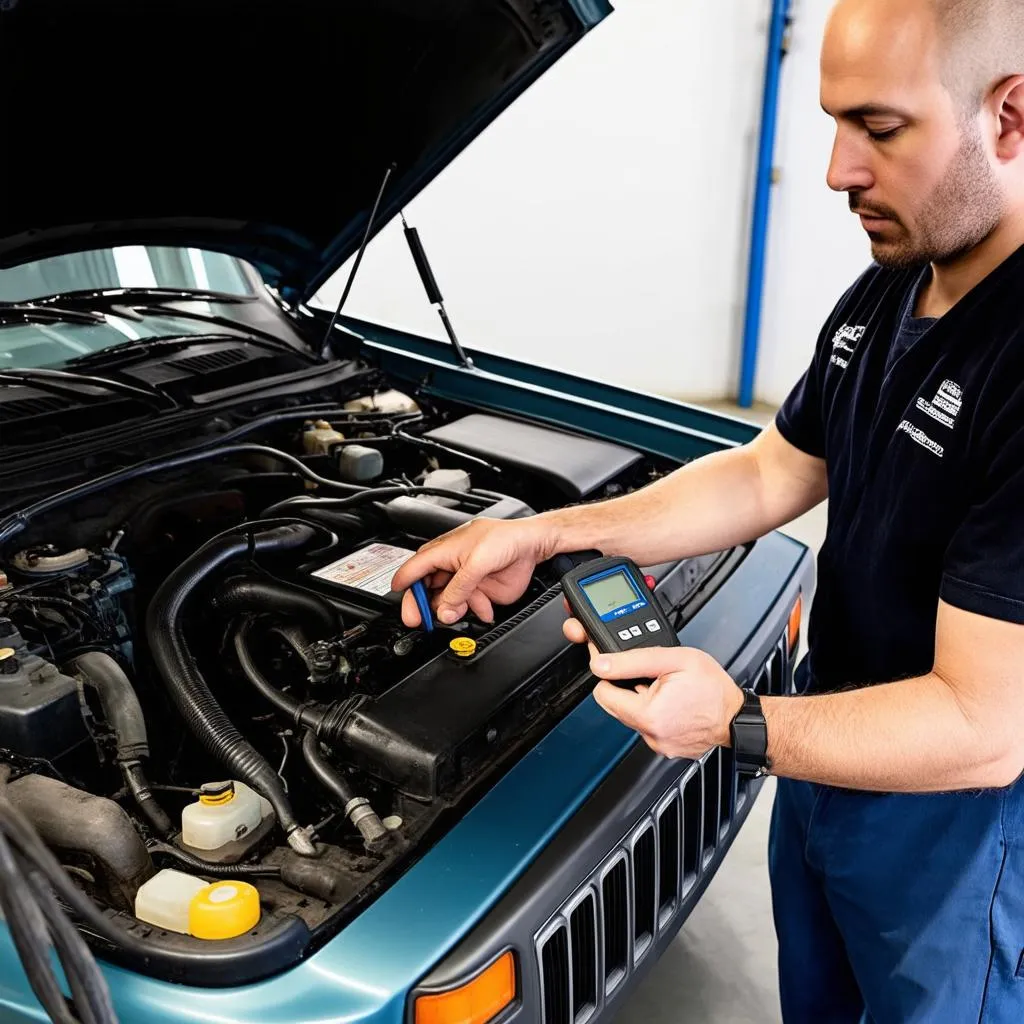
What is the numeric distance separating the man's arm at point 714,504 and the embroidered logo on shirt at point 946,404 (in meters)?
0.36

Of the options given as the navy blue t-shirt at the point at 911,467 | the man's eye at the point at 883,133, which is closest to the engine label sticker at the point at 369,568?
the navy blue t-shirt at the point at 911,467

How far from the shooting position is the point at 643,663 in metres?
1.01

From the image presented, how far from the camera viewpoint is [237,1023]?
883 millimetres

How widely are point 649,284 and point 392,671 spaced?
14.4 ft

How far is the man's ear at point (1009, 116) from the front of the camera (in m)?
0.96

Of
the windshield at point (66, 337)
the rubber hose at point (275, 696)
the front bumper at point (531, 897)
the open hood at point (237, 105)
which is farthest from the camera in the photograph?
the windshield at point (66, 337)

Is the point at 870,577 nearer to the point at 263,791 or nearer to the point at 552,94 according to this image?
the point at 263,791

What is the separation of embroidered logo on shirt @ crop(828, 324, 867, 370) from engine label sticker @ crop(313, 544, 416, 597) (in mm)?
679

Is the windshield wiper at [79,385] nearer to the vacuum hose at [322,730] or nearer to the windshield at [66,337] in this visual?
the windshield at [66,337]

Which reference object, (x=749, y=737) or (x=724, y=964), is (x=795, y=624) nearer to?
(x=724, y=964)

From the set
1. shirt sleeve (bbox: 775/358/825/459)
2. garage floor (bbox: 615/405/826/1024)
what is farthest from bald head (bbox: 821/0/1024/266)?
garage floor (bbox: 615/405/826/1024)

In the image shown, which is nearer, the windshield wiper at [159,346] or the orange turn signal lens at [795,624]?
the orange turn signal lens at [795,624]

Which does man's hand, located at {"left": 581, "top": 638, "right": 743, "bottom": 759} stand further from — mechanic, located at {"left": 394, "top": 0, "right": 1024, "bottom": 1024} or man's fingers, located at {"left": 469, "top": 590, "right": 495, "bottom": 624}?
man's fingers, located at {"left": 469, "top": 590, "right": 495, "bottom": 624}

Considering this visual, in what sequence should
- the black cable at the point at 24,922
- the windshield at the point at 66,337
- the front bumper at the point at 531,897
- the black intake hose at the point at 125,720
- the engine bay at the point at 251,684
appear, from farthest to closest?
the windshield at the point at 66,337
the black intake hose at the point at 125,720
the engine bay at the point at 251,684
the front bumper at the point at 531,897
the black cable at the point at 24,922
